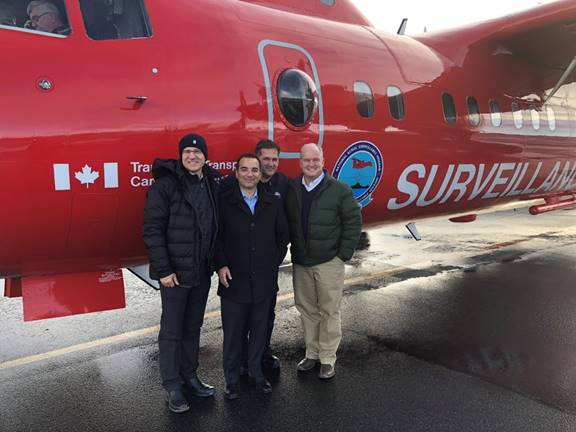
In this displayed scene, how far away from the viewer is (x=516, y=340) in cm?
530

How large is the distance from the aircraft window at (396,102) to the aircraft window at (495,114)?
188 centimetres

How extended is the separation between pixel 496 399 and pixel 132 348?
3.39 m

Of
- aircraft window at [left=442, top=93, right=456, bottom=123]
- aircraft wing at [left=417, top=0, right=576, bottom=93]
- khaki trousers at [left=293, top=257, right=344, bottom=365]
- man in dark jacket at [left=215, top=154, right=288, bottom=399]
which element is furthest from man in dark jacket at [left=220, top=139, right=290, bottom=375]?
aircraft wing at [left=417, top=0, right=576, bottom=93]

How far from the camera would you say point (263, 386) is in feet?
13.3

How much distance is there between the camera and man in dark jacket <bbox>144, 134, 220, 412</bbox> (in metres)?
3.36

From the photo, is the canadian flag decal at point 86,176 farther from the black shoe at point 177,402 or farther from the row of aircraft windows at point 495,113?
the row of aircraft windows at point 495,113

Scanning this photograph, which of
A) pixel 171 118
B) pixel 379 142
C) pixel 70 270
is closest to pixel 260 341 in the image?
pixel 70 270

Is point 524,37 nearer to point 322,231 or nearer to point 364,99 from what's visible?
point 364,99

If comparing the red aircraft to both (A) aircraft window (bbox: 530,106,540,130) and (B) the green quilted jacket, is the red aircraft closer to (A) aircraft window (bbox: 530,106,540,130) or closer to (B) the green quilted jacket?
(B) the green quilted jacket

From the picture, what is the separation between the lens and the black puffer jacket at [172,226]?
3352 mm

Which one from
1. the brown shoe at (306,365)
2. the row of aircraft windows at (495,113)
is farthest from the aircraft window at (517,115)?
the brown shoe at (306,365)

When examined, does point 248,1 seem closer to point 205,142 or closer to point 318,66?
point 318,66

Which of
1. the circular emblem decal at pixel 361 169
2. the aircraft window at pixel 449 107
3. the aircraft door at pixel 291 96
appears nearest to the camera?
the aircraft door at pixel 291 96

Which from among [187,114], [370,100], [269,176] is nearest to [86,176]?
[187,114]
